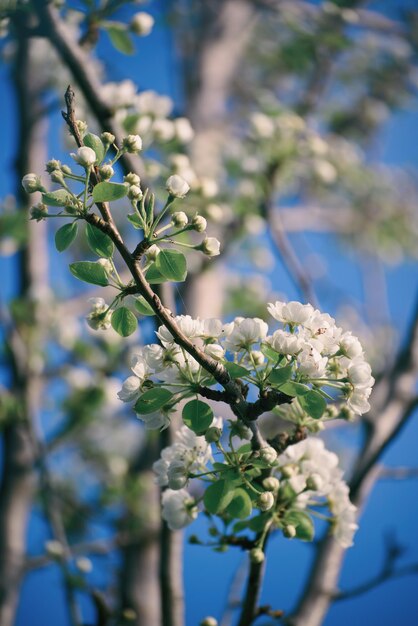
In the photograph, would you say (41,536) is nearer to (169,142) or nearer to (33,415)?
(33,415)

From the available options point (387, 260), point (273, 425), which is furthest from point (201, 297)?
point (387, 260)

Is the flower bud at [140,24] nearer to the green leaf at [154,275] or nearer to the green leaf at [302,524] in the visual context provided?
the green leaf at [154,275]

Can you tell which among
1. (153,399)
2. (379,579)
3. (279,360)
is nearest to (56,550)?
(379,579)

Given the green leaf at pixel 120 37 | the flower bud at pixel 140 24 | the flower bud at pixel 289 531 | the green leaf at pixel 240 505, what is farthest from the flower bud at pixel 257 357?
the flower bud at pixel 140 24

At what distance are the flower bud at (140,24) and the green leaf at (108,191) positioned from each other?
1.34 m

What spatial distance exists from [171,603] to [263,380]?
3.32 ft

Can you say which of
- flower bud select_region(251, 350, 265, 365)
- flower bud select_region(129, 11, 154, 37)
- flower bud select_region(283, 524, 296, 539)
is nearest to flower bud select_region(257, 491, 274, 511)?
flower bud select_region(283, 524, 296, 539)

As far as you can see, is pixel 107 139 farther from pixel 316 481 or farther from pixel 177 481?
pixel 316 481

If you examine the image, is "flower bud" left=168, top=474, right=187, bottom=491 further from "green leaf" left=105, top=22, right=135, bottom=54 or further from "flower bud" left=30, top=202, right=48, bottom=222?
"green leaf" left=105, top=22, right=135, bottom=54

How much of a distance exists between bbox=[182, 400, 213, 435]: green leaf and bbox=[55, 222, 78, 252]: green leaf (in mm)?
327

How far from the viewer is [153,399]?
97 cm

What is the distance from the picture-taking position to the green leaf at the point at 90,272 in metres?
0.98

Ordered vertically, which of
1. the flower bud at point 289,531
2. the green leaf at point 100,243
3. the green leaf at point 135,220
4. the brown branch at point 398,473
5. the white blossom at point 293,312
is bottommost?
the brown branch at point 398,473

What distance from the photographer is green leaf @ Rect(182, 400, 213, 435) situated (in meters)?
1.00
